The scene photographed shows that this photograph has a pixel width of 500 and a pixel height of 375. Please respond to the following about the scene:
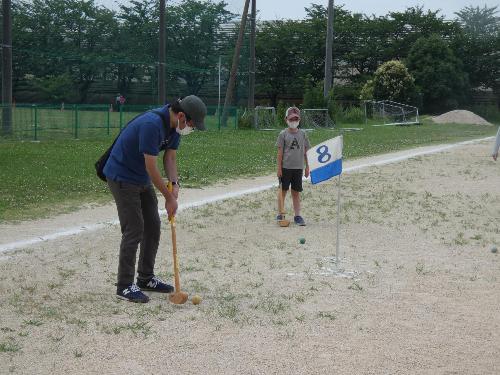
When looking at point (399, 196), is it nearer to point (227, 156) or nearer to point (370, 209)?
point (370, 209)

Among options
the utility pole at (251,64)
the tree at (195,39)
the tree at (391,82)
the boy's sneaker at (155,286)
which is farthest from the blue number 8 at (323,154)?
the tree at (391,82)

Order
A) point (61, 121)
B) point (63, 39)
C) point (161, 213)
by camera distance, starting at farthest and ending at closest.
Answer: point (63, 39)
point (61, 121)
point (161, 213)

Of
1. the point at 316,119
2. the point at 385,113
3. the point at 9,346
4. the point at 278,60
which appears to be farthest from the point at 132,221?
the point at 278,60

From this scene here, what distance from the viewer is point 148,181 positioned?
6.14 m

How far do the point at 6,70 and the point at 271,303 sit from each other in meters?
18.6

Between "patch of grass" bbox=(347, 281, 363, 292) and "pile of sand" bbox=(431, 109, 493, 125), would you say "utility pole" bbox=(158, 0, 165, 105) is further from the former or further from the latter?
→ "pile of sand" bbox=(431, 109, 493, 125)

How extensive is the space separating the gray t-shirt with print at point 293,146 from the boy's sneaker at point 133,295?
434cm

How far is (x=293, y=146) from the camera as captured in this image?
10070mm

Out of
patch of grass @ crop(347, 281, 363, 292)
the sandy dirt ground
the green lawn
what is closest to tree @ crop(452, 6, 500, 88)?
the green lawn

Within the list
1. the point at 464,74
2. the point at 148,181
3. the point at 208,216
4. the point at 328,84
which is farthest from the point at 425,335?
the point at 464,74

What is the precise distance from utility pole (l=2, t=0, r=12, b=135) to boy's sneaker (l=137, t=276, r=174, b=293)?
16767 millimetres

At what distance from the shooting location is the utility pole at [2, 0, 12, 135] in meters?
22.1

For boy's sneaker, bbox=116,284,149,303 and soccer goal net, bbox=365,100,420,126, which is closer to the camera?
boy's sneaker, bbox=116,284,149,303

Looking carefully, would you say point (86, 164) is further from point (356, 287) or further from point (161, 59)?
point (161, 59)
